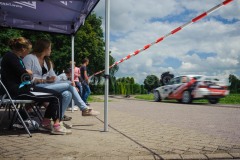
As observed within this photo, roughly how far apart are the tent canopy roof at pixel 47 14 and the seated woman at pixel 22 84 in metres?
2.26

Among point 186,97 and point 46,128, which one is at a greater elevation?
point 186,97

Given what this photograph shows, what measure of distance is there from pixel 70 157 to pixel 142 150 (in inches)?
36.6

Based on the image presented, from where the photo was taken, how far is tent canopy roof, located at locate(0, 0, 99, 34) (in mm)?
7059

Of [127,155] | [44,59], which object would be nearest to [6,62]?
[44,59]

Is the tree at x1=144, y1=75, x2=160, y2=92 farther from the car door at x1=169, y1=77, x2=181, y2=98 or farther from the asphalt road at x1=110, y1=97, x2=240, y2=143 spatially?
the asphalt road at x1=110, y1=97, x2=240, y2=143

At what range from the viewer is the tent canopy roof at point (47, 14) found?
278 inches

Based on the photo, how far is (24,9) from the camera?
757cm

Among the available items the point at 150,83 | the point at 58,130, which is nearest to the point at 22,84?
the point at 58,130

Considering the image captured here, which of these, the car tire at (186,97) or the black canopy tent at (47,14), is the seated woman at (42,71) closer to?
the black canopy tent at (47,14)

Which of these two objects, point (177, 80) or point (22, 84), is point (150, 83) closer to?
point (177, 80)

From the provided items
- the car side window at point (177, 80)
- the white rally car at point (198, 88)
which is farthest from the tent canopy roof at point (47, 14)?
the car side window at point (177, 80)

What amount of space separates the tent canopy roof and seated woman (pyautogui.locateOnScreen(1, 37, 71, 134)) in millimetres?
2260

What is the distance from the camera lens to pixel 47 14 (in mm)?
7836

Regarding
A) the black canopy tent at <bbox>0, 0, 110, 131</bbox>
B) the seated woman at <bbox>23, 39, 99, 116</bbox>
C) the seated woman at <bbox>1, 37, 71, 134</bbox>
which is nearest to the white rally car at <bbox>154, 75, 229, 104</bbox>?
the black canopy tent at <bbox>0, 0, 110, 131</bbox>
